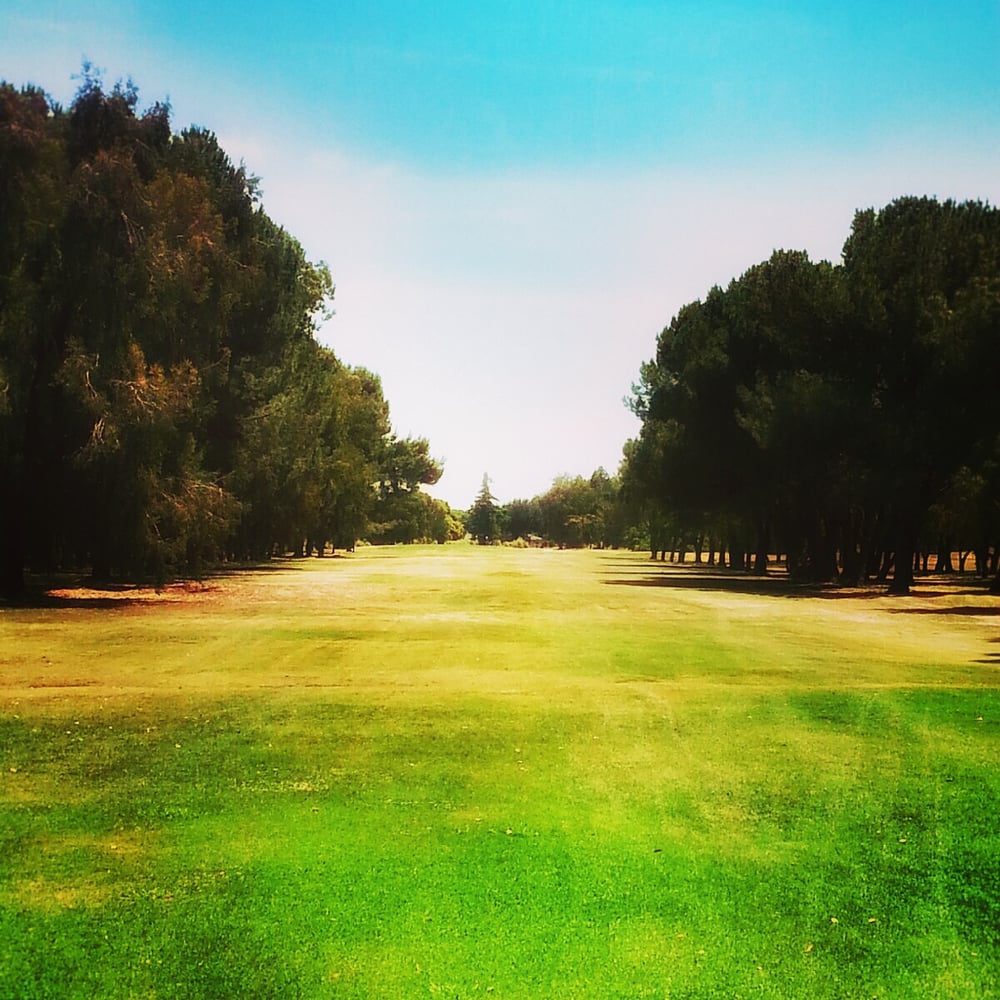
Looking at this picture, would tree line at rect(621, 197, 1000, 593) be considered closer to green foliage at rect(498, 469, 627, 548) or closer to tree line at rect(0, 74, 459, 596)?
tree line at rect(0, 74, 459, 596)

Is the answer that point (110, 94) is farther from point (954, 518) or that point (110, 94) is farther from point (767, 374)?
point (954, 518)

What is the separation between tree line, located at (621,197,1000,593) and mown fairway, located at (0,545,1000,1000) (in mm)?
21471

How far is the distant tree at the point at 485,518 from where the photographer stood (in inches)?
6969

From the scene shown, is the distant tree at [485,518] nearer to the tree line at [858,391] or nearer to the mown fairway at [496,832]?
the tree line at [858,391]

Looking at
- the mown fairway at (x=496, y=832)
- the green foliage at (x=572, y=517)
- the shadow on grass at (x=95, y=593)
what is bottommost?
the shadow on grass at (x=95, y=593)

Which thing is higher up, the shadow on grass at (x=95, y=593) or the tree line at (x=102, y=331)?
the tree line at (x=102, y=331)

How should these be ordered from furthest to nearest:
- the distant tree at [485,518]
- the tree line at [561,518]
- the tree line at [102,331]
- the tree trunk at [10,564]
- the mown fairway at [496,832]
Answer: the distant tree at [485,518] → the tree line at [561,518] → the tree trunk at [10,564] → the tree line at [102,331] → the mown fairway at [496,832]

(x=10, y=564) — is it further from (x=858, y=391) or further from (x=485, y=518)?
(x=485, y=518)

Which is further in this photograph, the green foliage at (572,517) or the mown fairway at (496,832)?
the green foliage at (572,517)

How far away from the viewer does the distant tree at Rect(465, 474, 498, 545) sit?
177000 mm

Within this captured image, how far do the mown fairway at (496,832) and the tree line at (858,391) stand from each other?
21.5m

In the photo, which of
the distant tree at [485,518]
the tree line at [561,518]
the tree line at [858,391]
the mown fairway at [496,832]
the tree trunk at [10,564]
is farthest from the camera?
the distant tree at [485,518]

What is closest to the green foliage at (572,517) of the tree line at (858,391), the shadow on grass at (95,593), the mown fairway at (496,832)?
the tree line at (858,391)

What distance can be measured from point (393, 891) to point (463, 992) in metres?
1.12
